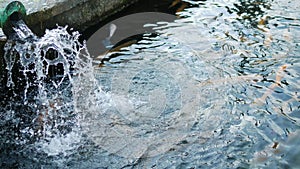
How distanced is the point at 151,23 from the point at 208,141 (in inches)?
114

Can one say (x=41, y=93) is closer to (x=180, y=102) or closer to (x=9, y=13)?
(x=9, y=13)

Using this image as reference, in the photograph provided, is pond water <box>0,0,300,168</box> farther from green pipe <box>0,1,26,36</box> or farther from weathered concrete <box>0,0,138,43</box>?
green pipe <box>0,1,26,36</box>

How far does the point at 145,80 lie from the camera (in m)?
4.90

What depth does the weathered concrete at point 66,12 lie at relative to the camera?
5074mm

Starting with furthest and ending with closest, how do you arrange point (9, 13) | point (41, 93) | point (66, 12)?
1. point (66, 12)
2. point (41, 93)
3. point (9, 13)

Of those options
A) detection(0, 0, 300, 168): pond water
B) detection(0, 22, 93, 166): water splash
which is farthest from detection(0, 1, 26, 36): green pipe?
detection(0, 0, 300, 168): pond water

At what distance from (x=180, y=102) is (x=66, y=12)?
2.22m

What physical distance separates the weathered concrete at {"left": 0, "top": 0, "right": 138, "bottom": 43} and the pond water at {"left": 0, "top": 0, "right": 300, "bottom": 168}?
0.21 metres

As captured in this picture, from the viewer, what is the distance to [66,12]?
5.56 m

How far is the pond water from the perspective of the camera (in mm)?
3744

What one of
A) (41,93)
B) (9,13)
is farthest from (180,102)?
(9,13)

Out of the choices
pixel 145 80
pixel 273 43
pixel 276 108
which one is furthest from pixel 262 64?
pixel 145 80

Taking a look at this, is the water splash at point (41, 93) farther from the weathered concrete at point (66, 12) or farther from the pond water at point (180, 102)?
the weathered concrete at point (66, 12)

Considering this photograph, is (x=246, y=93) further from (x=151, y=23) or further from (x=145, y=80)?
(x=151, y=23)
